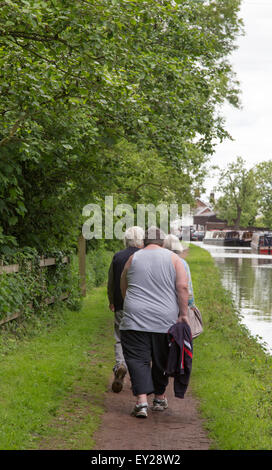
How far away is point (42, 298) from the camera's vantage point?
11766 mm

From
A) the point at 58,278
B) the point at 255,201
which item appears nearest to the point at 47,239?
the point at 58,278

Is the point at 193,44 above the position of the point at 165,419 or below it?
above

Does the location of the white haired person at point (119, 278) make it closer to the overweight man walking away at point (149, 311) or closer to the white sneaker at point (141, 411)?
the overweight man walking away at point (149, 311)

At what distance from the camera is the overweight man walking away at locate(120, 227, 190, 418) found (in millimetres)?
6746

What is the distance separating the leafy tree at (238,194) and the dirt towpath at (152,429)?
114 m

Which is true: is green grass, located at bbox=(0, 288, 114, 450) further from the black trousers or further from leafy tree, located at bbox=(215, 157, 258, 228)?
leafy tree, located at bbox=(215, 157, 258, 228)

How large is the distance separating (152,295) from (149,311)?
0.16 m

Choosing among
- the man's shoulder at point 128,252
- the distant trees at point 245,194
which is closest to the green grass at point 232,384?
the man's shoulder at point 128,252

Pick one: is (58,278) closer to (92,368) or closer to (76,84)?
(92,368)

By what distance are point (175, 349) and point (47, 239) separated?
19.5 feet

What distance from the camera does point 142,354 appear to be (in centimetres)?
679

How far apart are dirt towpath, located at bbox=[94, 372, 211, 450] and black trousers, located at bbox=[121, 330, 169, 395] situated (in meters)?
0.34

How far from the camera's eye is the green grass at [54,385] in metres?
6.08

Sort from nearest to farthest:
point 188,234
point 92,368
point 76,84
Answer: point 76,84 → point 92,368 → point 188,234
